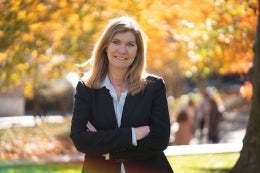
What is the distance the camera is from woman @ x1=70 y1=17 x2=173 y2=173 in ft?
13.3

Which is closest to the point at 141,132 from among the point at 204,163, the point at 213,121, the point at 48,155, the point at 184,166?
the point at 184,166

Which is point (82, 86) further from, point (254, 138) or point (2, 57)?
point (2, 57)

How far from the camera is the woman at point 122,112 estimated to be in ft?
13.3

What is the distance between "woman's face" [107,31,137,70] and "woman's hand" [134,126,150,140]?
37cm

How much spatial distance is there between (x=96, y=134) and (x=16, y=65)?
982cm

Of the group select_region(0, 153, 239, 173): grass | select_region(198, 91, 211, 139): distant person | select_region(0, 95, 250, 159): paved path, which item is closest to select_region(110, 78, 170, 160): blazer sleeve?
select_region(0, 153, 239, 173): grass

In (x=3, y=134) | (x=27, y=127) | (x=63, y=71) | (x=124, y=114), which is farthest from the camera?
(x=27, y=127)

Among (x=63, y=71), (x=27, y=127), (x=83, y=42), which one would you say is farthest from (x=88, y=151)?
(x=27, y=127)

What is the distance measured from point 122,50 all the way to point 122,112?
364mm

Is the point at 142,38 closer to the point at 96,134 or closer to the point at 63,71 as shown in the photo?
the point at 96,134

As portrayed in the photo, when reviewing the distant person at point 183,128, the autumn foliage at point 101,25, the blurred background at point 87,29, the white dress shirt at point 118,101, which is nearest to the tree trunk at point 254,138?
the blurred background at point 87,29

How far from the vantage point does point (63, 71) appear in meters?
16.3

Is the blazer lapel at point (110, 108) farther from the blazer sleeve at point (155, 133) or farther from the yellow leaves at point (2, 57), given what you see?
the yellow leaves at point (2, 57)

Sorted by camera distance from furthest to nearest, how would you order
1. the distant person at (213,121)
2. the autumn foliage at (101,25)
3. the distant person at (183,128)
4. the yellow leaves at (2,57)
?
the distant person at (213,121) < the distant person at (183,128) < the yellow leaves at (2,57) < the autumn foliage at (101,25)
